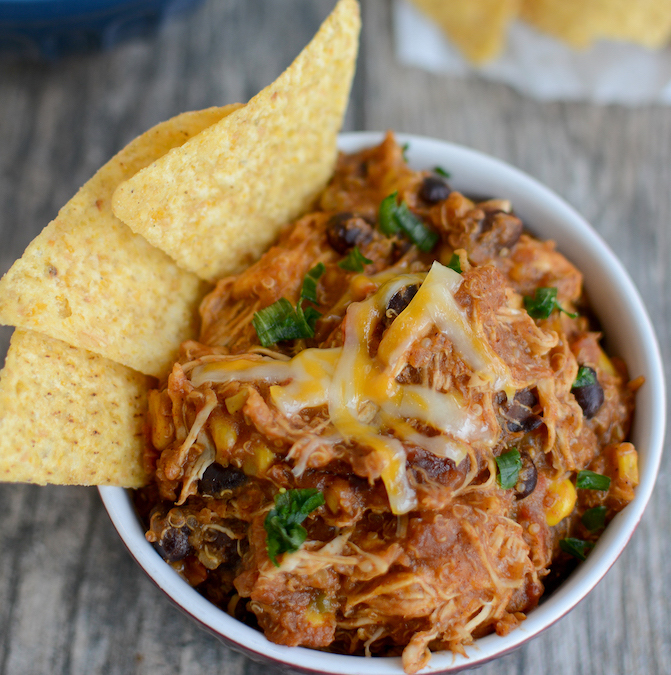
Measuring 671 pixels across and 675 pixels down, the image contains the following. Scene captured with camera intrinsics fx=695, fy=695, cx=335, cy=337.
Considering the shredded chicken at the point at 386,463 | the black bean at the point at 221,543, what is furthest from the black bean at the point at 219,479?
the black bean at the point at 221,543

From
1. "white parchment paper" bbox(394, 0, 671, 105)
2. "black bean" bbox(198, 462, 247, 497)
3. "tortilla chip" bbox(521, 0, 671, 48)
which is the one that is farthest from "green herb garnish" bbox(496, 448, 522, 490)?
"tortilla chip" bbox(521, 0, 671, 48)

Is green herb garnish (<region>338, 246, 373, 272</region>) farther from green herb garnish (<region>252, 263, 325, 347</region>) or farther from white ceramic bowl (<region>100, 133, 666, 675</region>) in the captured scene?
white ceramic bowl (<region>100, 133, 666, 675</region>)

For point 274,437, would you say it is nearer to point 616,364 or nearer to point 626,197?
point 616,364

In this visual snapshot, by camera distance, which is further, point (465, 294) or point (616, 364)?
point (616, 364)

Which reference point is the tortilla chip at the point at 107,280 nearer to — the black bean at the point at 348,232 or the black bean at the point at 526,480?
the black bean at the point at 348,232

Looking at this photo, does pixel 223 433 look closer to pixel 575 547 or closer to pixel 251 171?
pixel 251 171

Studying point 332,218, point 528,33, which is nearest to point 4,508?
point 332,218
